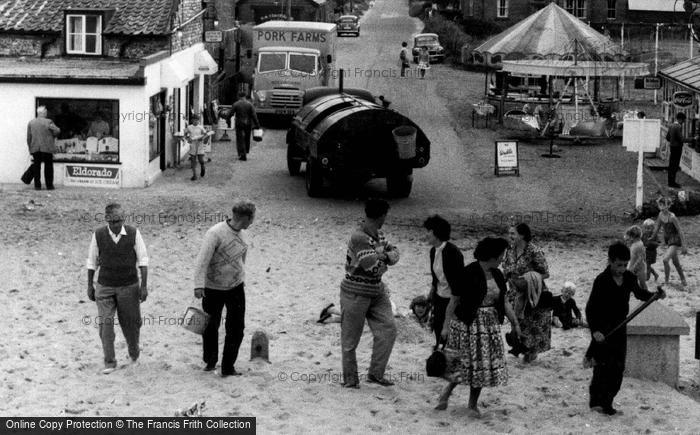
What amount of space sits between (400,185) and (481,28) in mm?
48748

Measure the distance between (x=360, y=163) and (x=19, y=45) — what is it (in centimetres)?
1013

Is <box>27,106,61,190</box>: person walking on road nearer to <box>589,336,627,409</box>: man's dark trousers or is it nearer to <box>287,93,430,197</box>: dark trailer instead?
<box>287,93,430,197</box>: dark trailer

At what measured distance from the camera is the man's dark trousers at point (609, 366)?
11203 mm

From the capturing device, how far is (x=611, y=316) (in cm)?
1111

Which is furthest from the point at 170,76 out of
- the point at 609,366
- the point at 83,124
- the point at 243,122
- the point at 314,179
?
the point at 609,366

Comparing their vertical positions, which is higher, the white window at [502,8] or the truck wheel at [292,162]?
the white window at [502,8]

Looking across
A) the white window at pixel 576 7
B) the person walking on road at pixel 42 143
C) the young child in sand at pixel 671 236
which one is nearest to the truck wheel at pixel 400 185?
the person walking on road at pixel 42 143

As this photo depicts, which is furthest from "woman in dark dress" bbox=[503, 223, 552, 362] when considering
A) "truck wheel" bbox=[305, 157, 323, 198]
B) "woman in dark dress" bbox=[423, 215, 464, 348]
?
"truck wheel" bbox=[305, 157, 323, 198]

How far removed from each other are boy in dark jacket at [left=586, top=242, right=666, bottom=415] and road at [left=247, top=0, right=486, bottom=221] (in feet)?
41.9

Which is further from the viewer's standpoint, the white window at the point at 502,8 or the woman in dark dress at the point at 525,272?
the white window at the point at 502,8

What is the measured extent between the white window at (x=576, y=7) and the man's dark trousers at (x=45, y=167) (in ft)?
180

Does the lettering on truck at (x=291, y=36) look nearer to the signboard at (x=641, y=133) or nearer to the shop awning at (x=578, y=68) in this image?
the shop awning at (x=578, y=68)

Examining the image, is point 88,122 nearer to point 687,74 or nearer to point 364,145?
point 364,145

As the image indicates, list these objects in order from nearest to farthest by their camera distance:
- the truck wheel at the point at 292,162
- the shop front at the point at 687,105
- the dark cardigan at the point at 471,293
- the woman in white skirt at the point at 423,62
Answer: the dark cardigan at the point at 471,293 → the truck wheel at the point at 292,162 → the shop front at the point at 687,105 → the woman in white skirt at the point at 423,62
